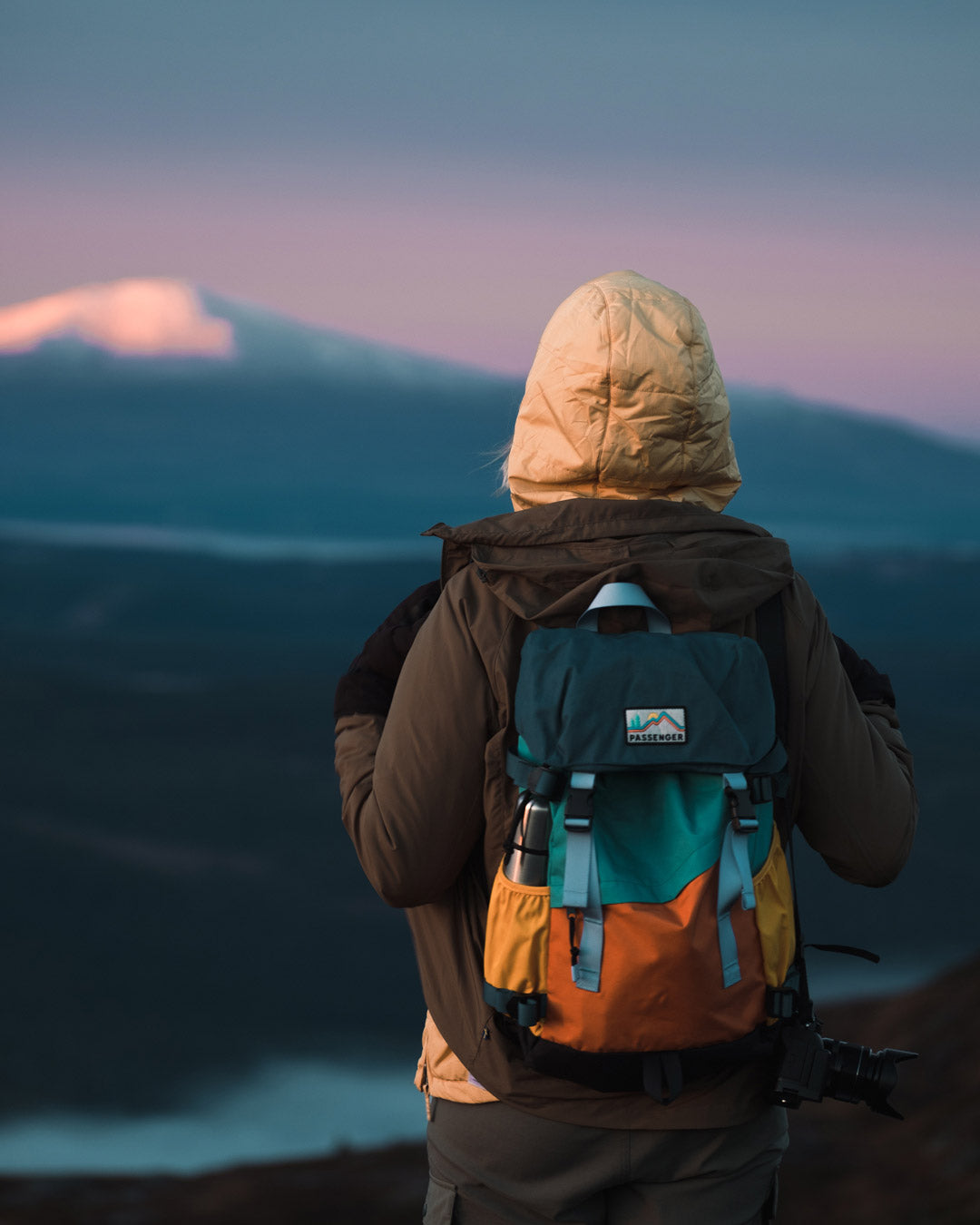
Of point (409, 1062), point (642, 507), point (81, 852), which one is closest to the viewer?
point (642, 507)

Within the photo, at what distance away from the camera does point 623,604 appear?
135cm

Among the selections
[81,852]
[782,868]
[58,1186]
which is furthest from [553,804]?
[81,852]

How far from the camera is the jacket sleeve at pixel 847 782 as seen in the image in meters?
1.49

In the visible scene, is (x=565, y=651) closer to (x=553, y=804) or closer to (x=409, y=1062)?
(x=553, y=804)

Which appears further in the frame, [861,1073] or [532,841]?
[861,1073]

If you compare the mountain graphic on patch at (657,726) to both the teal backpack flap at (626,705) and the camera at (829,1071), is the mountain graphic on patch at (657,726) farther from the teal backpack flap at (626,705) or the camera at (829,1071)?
the camera at (829,1071)

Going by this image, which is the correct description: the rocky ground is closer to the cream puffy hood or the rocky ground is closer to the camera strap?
the camera strap

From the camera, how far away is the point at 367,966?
701 cm

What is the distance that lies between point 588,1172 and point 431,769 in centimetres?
50

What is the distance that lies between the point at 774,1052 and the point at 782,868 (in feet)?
0.74

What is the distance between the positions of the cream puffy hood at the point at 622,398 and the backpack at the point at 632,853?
20 cm

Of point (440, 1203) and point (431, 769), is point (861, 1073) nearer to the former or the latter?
point (440, 1203)

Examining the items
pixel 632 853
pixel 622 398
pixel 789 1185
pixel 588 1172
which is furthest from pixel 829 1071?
pixel 789 1185

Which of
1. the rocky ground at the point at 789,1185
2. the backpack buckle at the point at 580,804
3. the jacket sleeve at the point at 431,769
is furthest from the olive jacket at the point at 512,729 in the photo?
the rocky ground at the point at 789,1185
